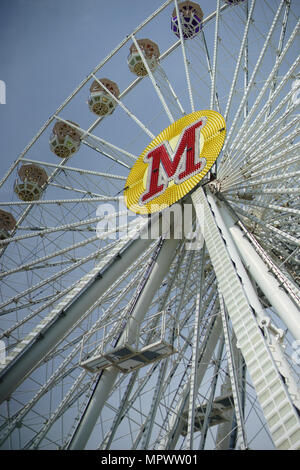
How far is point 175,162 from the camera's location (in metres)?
12.0

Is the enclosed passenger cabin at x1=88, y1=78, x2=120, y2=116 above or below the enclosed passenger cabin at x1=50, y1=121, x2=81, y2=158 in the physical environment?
above

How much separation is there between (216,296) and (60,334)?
229 inches

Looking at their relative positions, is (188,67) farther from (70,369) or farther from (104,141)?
(70,369)

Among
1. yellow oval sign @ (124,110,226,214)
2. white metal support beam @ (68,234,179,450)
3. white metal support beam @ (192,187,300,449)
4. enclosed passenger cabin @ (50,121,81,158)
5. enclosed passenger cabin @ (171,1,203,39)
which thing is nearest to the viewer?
white metal support beam @ (192,187,300,449)

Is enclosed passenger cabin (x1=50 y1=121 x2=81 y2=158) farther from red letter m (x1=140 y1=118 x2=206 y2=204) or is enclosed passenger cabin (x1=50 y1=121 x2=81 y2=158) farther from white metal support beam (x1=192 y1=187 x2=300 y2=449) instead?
white metal support beam (x1=192 y1=187 x2=300 y2=449)

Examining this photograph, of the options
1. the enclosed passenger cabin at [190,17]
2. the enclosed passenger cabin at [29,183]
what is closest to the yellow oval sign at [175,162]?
the enclosed passenger cabin at [29,183]

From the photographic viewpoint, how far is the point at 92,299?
1028cm

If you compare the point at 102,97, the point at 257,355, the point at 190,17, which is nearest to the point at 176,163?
the point at 102,97

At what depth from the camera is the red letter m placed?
11.4 meters

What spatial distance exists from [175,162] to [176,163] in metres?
0.08

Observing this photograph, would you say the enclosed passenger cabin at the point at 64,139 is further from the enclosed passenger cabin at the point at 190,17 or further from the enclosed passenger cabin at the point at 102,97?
the enclosed passenger cabin at the point at 190,17

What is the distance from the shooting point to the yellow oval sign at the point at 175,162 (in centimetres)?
1119

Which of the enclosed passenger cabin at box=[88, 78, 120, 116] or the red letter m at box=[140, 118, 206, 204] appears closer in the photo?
the red letter m at box=[140, 118, 206, 204]

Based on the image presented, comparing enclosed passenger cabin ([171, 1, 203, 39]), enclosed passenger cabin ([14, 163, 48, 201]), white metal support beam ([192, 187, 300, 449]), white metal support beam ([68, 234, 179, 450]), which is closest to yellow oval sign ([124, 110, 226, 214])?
white metal support beam ([68, 234, 179, 450])
